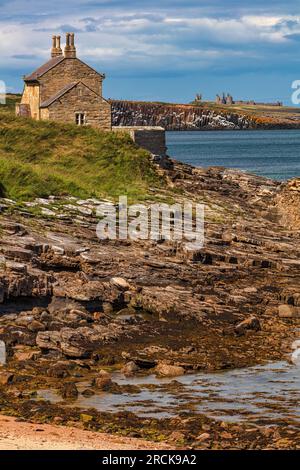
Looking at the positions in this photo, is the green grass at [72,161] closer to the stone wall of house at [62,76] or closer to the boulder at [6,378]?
the stone wall of house at [62,76]

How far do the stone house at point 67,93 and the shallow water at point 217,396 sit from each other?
1346 inches

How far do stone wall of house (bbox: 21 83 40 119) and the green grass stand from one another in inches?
170

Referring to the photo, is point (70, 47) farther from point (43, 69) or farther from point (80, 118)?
point (80, 118)

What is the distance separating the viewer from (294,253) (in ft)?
132

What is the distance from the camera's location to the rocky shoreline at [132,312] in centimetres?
2134

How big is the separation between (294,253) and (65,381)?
1786 cm

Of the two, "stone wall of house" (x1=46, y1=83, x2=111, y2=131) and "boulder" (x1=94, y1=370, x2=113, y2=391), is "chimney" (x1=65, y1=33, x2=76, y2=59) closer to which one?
"stone wall of house" (x1=46, y1=83, x2=111, y2=131)

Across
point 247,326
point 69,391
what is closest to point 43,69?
point 247,326

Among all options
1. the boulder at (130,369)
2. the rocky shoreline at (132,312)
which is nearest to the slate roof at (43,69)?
the rocky shoreline at (132,312)

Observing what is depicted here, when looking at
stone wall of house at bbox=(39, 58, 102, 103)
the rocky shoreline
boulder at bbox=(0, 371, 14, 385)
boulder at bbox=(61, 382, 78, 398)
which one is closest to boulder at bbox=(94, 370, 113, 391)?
the rocky shoreline

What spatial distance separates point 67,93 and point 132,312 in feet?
95.1

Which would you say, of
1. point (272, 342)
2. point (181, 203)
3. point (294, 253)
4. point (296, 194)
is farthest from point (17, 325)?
point (296, 194)
